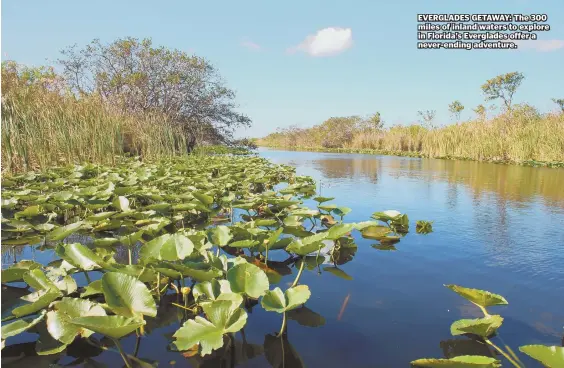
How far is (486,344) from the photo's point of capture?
3.77 ft

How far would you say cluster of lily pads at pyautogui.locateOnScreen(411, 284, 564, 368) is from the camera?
2.63ft

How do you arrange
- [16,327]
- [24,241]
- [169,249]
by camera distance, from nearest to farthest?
1. [16,327]
2. [169,249]
3. [24,241]

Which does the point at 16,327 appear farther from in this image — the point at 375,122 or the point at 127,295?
the point at 375,122

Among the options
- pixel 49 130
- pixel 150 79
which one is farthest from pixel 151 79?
pixel 49 130

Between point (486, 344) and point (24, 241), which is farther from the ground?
point (24, 241)

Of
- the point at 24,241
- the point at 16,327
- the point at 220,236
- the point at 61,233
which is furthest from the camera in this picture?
the point at 24,241

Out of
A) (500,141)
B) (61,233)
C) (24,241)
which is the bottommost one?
(24,241)

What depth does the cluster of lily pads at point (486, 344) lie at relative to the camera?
2.63 ft

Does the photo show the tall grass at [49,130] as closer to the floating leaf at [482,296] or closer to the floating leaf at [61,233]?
the floating leaf at [61,233]

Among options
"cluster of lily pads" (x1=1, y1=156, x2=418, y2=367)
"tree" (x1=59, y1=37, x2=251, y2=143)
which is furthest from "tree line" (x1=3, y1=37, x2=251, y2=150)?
"cluster of lily pads" (x1=1, y1=156, x2=418, y2=367)

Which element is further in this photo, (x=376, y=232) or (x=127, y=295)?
(x=376, y=232)

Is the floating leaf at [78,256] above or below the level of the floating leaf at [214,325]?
above

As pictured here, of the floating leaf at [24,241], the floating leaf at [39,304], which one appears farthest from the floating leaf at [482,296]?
the floating leaf at [24,241]

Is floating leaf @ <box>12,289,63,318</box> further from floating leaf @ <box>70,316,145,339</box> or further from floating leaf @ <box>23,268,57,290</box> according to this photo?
floating leaf @ <box>70,316,145,339</box>
